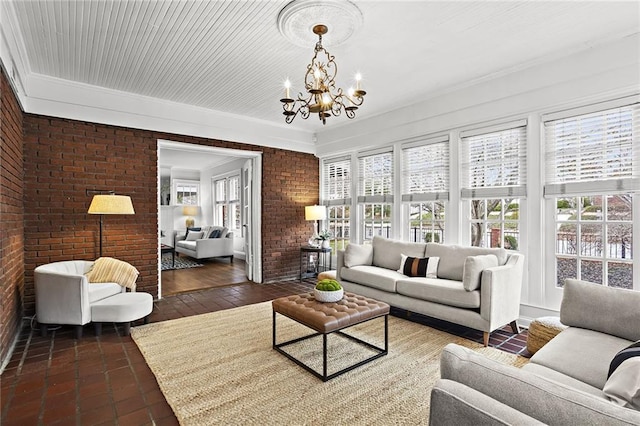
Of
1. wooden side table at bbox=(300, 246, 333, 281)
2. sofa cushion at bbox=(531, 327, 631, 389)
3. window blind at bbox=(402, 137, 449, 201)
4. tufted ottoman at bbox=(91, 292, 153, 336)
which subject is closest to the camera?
sofa cushion at bbox=(531, 327, 631, 389)

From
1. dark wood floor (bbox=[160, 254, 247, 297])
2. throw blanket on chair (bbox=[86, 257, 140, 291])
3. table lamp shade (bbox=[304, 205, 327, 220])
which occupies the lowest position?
dark wood floor (bbox=[160, 254, 247, 297])

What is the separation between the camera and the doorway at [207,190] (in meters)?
5.89

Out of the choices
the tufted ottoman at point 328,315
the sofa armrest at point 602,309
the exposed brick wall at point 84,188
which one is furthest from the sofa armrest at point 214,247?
the sofa armrest at point 602,309

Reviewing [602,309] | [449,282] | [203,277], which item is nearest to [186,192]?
[203,277]

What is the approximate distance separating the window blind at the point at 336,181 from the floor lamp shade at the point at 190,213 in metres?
5.51

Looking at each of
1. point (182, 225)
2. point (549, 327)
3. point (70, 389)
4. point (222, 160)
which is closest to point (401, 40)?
point (549, 327)

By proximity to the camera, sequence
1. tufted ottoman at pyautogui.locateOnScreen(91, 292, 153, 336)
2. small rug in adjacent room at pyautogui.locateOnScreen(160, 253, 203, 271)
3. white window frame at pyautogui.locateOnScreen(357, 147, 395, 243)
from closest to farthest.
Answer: tufted ottoman at pyautogui.locateOnScreen(91, 292, 153, 336)
white window frame at pyautogui.locateOnScreen(357, 147, 395, 243)
small rug in adjacent room at pyautogui.locateOnScreen(160, 253, 203, 271)

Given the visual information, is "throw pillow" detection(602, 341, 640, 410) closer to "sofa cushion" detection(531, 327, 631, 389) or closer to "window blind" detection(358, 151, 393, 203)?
"sofa cushion" detection(531, 327, 631, 389)

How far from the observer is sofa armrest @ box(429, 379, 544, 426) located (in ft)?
2.93

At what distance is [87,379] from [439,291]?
10.6 ft

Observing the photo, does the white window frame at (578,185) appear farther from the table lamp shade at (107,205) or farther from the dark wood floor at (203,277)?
the table lamp shade at (107,205)

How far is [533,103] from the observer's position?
3.59 metres

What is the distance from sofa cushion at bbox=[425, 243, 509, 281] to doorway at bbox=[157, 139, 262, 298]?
321 cm

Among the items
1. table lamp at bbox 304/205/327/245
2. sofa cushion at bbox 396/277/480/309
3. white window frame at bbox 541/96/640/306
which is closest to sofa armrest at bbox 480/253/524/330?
sofa cushion at bbox 396/277/480/309
